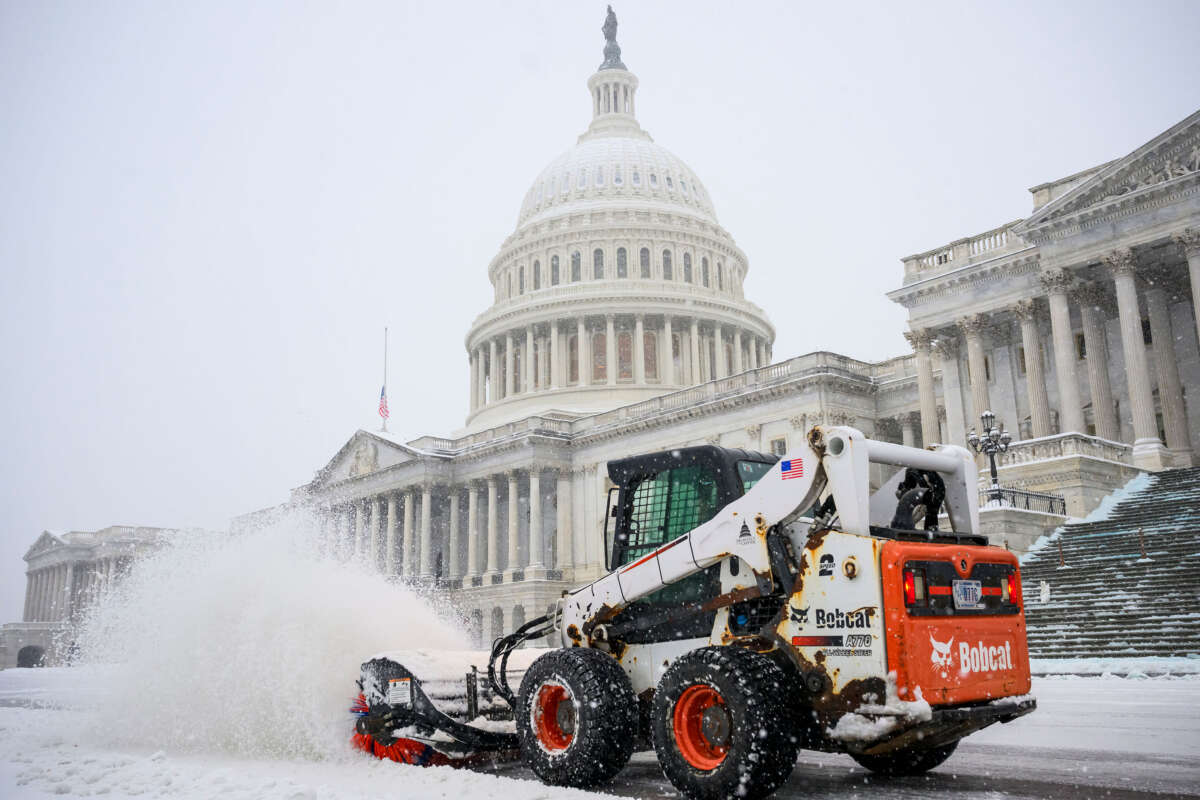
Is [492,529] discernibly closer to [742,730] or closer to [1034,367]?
[1034,367]

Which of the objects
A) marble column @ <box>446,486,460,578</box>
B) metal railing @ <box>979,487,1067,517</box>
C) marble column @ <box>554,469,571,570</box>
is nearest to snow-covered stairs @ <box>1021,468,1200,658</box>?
metal railing @ <box>979,487,1067,517</box>

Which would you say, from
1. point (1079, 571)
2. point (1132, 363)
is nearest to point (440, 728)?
point (1079, 571)

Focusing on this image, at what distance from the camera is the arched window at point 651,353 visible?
73188 millimetres

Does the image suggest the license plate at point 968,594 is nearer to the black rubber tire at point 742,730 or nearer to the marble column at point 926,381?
the black rubber tire at point 742,730

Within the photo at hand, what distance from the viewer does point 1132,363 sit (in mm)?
31766

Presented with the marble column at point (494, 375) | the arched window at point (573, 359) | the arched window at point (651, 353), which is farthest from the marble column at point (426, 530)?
the arched window at point (651, 353)

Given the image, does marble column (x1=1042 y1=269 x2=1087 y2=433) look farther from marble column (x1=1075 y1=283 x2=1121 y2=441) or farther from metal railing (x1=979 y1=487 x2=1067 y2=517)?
metal railing (x1=979 y1=487 x2=1067 y2=517)

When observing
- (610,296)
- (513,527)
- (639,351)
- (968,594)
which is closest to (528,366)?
(610,296)

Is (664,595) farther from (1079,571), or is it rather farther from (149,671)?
(1079,571)

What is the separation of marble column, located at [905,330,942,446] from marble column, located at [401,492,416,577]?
116 feet

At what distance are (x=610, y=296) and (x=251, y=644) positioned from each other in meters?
63.2

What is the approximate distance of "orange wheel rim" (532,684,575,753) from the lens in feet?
26.9

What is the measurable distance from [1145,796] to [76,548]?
115m

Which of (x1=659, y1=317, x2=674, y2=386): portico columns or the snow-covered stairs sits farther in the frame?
(x1=659, y1=317, x2=674, y2=386): portico columns
